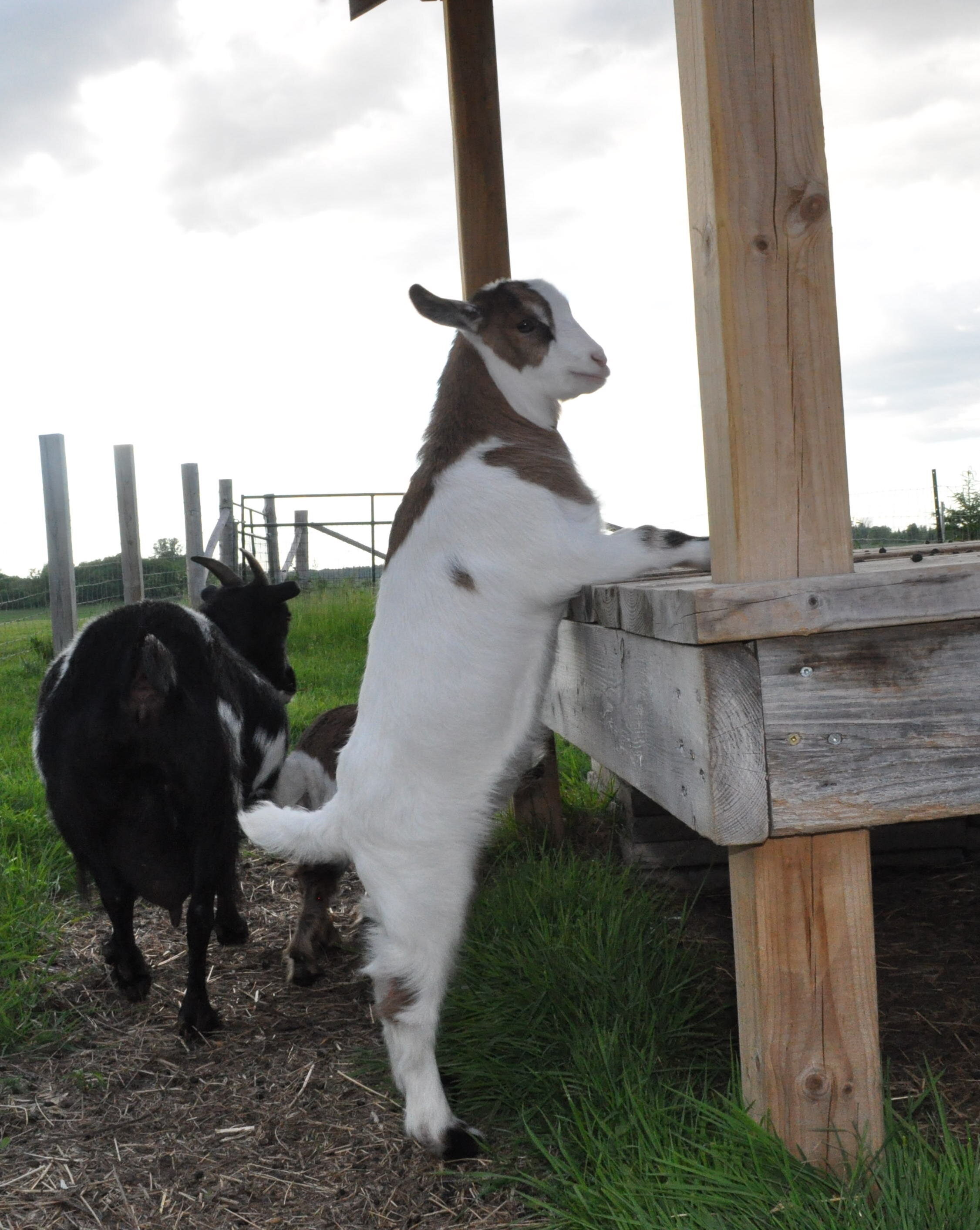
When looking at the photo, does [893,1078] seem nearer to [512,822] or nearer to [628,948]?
[628,948]

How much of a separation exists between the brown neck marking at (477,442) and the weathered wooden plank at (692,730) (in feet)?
1.42

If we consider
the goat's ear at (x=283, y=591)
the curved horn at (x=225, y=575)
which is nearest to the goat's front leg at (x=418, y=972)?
the goat's ear at (x=283, y=591)

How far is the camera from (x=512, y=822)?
4562 millimetres

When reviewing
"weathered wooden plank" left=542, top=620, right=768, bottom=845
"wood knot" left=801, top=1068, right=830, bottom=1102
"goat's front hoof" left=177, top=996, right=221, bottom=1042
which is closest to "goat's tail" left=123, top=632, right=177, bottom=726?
"goat's front hoof" left=177, top=996, right=221, bottom=1042

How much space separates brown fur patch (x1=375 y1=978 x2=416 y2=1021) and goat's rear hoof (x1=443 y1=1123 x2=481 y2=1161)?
30cm

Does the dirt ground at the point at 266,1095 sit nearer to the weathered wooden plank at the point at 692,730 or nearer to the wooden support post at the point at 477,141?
the weathered wooden plank at the point at 692,730

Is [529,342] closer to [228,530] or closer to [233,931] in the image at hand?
[233,931]

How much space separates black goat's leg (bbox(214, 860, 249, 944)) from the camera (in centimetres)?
406

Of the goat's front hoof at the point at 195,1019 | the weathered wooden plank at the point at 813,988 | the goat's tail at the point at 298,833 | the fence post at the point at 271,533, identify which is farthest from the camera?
the fence post at the point at 271,533

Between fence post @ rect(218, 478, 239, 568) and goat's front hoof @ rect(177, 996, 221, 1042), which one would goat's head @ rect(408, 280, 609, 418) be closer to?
goat's front hoof @ rect(177, 996, 221, 1042)

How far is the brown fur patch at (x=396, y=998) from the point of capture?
252cm

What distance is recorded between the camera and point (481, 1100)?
2.71 meters

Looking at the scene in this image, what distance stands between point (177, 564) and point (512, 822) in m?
9.39

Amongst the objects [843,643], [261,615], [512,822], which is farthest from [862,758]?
[261,615]
